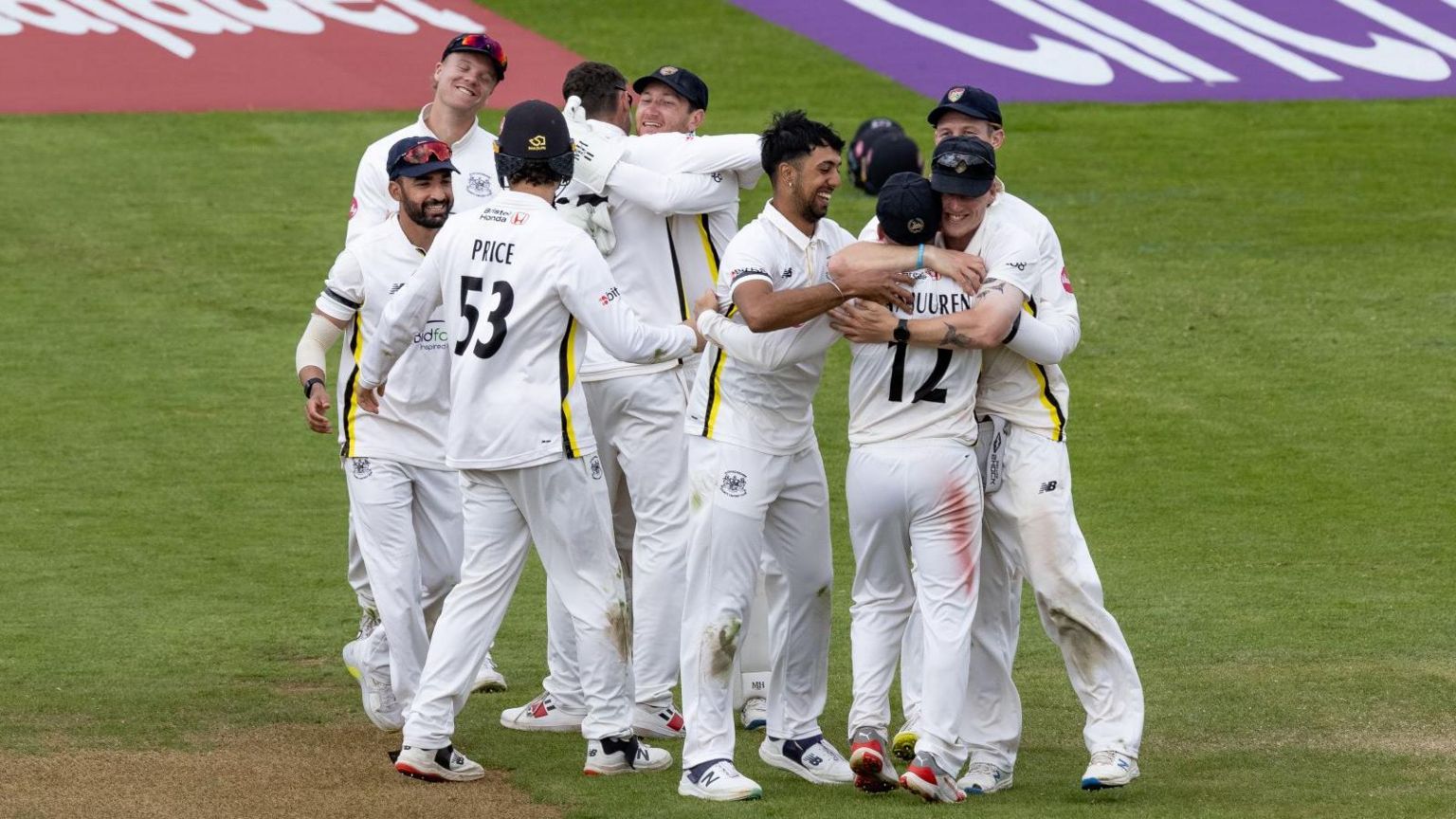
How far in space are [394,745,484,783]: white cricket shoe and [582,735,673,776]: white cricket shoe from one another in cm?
40

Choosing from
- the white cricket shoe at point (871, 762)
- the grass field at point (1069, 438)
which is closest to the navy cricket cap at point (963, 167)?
the white cricket shoe at point (871, 762)

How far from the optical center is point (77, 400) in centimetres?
1375

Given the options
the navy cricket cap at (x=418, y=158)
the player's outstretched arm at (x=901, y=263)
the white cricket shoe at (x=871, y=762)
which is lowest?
the white cricket shoe at (x=871, y=762)

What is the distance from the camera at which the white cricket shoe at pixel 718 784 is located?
6.49 metres

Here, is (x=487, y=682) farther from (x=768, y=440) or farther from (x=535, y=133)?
(x=535, y=133)

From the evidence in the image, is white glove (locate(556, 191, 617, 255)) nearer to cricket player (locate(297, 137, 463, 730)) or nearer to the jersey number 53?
cricket player (locate(297, 137, 463, 730))

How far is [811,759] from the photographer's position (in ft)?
22.7

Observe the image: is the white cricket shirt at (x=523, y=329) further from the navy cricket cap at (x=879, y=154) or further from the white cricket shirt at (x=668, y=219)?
the navy cricket cap at (x=879, y=154)

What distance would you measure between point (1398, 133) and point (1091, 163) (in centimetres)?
350

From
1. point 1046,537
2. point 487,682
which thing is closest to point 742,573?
point 1046,537

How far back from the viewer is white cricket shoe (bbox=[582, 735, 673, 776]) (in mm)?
6910

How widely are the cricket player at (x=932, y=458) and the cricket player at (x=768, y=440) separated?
188mm

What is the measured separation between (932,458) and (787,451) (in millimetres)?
522

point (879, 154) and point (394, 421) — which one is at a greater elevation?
point (879, 154)
